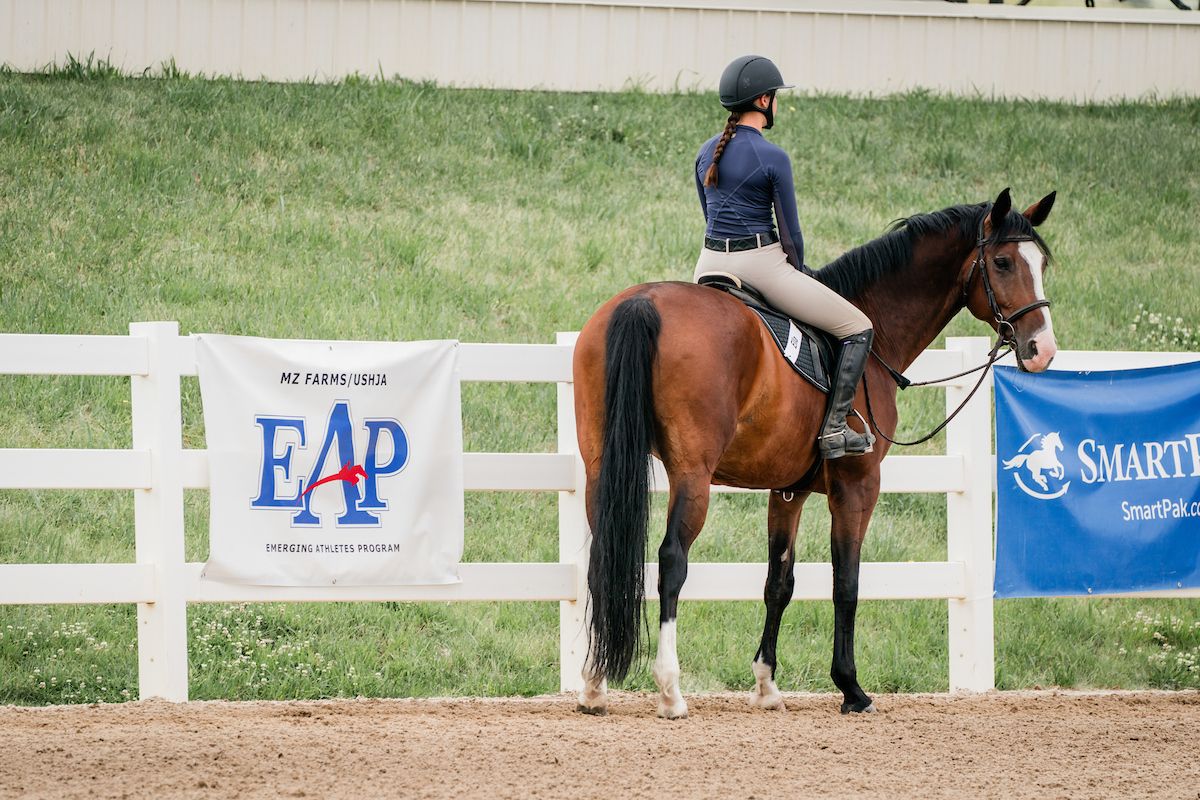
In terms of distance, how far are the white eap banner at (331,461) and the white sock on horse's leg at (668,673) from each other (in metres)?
1.17

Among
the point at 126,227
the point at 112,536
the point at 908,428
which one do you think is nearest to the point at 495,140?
the point at 126,227

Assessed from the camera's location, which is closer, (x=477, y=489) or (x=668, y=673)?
(x=668, y=673)

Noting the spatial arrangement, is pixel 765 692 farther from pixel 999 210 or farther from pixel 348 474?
pixel 999 210

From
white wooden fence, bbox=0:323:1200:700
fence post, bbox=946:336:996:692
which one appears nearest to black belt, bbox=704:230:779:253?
white wooden fence, bbox=0:323:1200:700

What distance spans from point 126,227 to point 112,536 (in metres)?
3.76

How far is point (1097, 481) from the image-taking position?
7.04 m

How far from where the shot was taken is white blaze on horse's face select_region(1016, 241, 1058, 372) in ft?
19.8

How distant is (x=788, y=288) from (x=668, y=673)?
1705 millimetres

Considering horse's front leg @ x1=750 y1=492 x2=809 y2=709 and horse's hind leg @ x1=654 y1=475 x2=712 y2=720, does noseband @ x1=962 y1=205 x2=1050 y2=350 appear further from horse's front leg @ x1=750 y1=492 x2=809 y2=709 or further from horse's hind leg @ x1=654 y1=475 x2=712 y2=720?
horse's hind leg @ x1=654 y1=475 x2=712 y2=720

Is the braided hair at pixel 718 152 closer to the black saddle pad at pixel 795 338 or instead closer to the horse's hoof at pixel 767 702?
the black saddle pad at pixel 795 338

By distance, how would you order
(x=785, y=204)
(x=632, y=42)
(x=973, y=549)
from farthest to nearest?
(x=632, y=42) < (x=973, y=549) < (x=785, y=204)

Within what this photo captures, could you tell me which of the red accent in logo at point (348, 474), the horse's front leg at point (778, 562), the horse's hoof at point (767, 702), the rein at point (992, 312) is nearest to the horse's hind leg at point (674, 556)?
the horse's hoof at point (767, 702)

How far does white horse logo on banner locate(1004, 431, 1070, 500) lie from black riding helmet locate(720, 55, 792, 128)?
2.35 m

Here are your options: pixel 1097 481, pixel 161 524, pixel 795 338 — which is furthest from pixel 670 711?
pixel 1097 481
